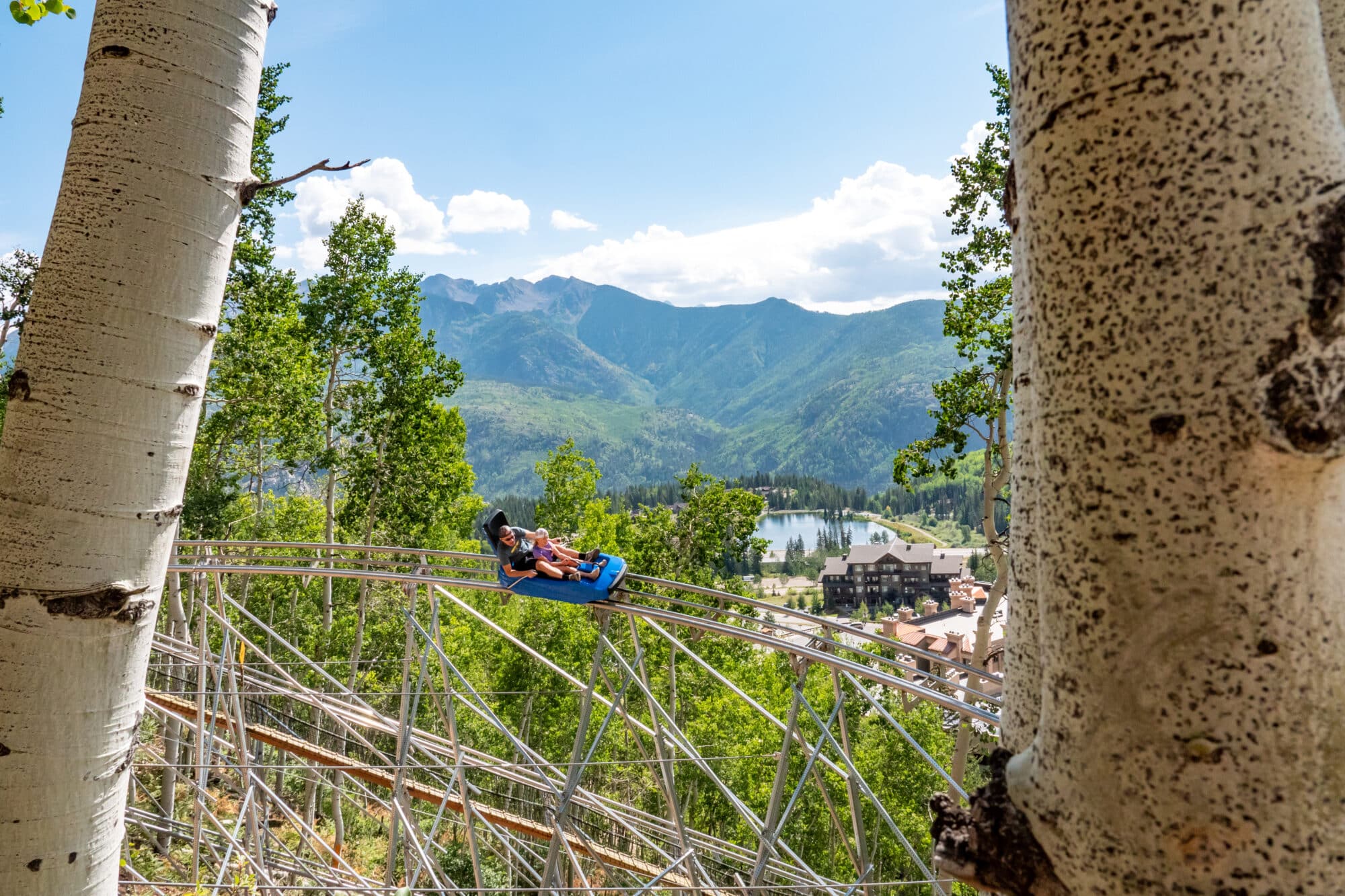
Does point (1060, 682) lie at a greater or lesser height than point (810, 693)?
greater

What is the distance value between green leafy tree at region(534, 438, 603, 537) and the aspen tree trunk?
1010 inches

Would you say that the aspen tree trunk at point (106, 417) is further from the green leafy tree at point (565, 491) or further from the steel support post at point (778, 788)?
the green leafy tree at point (565, 491)

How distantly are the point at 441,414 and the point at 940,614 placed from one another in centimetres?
6009

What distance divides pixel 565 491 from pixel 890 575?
87.5 metres

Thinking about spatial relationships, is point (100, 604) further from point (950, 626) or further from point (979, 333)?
point (950, 626)

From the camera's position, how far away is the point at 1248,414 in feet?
1.99

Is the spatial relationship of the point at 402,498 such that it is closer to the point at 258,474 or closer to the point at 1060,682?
the point at 258,474

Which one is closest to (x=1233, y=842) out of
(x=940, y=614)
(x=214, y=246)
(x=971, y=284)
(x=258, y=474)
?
(x=214, y=246)

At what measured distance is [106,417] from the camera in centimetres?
127

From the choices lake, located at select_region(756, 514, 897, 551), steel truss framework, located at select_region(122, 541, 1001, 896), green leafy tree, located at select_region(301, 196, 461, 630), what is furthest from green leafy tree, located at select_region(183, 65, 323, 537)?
lake, located at select_region(756, 514, 897, 551)

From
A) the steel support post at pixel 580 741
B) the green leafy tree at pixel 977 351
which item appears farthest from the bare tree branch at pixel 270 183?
the green leafy tree at pixel 977 351

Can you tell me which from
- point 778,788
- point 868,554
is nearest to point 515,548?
point 778,788

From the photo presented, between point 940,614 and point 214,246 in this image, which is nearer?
point 214,246

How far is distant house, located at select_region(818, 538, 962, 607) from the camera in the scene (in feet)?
345
